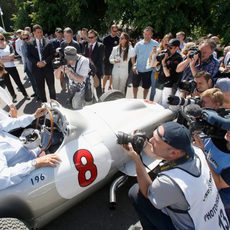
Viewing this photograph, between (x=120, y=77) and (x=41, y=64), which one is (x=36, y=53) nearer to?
(x=41, y=64)

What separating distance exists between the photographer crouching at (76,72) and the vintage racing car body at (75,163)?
1.02m

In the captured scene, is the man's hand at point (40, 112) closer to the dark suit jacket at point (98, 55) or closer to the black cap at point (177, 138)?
the black cap at point (177, 138)

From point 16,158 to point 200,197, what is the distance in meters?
1.89

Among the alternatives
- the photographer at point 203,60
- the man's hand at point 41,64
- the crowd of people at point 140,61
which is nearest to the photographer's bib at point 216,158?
the crowd of people at point 140,61

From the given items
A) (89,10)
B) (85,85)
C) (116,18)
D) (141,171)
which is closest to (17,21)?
(89,10)

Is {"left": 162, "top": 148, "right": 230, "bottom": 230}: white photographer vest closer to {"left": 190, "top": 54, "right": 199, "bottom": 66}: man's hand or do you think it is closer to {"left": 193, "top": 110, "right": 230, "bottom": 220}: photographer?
{"left": 193, "top": 110, "right": 230, "bottom": 220}: photographer

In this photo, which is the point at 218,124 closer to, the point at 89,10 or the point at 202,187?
the point at 202,187

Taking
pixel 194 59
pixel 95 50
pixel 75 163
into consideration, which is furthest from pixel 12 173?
pixel 95 50

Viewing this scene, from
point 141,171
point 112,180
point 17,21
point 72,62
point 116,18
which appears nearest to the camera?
point 141,171

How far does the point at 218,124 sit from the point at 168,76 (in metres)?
2.71

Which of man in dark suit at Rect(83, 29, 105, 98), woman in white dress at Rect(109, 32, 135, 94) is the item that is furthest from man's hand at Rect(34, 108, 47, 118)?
man in dark suit at Rect(83, 29, 105, 98)

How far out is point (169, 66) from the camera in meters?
4.79

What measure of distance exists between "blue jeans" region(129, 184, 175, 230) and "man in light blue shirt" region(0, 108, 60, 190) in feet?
2.76

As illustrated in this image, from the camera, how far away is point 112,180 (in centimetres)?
338
